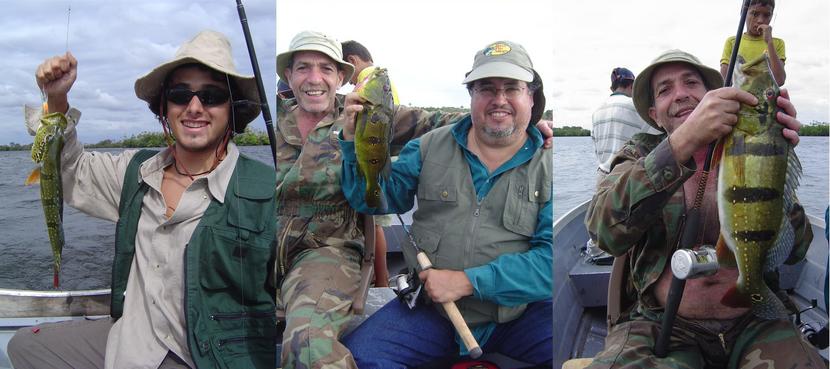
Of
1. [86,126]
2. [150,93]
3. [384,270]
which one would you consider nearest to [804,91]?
[384,270]

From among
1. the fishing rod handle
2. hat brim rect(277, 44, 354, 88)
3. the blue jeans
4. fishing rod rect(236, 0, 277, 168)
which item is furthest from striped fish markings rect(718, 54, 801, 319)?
fishing rod rect(236, 0, 277, 168)

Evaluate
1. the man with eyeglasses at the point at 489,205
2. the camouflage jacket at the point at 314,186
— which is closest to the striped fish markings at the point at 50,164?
the camouflage jacket at the point at 314,186

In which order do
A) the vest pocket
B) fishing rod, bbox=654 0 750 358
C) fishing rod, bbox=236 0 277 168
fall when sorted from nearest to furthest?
fishing rod, bbox=654 0 750 358 → fishing rod, bbox=236 0 277 168 → the vest pocket

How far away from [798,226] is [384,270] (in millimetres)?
1431

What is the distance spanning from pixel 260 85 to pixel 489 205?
3.32 ft

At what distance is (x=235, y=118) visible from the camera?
2602 mm

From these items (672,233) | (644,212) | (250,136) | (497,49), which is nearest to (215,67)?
(250,136)

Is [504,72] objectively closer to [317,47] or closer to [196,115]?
[317,47]

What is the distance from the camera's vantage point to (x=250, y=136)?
2.56 m

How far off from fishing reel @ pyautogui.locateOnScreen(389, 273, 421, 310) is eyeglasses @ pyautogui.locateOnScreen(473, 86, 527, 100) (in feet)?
2.25

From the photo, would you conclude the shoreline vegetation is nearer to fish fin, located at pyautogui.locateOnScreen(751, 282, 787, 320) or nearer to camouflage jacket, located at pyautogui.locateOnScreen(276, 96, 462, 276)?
camouflage jacket, located at pyautogui.locateOnScreen(276, 96, 462, 276)

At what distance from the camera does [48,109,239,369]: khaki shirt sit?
2.55 meters

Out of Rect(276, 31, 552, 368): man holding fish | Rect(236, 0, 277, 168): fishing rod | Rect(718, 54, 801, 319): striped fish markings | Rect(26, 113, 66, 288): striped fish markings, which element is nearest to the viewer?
Rect(718, 54, 801, 319): striped fish markings

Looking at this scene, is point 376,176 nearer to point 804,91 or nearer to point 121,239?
point 121,239
